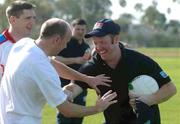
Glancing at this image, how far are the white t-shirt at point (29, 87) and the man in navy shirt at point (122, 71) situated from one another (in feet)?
3.38

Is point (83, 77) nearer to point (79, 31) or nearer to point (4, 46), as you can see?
point (4, 46)

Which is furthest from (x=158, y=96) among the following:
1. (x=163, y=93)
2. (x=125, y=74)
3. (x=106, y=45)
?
(x=106, y=45)

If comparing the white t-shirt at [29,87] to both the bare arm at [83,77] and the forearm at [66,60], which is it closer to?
the bare arm at [83,77]

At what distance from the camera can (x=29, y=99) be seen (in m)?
5.86

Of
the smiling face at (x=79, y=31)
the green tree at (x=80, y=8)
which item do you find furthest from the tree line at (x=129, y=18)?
the smiling face at (x=79, y=31)

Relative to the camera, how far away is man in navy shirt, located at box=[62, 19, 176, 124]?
6723 mm

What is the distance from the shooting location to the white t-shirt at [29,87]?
5.75 metres

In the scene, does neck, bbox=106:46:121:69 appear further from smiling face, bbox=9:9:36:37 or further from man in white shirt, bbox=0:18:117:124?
smiling face, bbox=9:9:36:37

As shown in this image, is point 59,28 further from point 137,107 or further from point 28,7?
point 28,7

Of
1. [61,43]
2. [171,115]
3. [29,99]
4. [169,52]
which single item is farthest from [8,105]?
[169,52]

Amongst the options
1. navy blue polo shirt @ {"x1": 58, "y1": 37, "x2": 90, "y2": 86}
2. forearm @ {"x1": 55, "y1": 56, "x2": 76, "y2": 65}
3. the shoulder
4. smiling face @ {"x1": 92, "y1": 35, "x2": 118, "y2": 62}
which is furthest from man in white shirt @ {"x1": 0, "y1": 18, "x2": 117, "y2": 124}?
navy blue polo shirt @ {"x1": 58, "y1": 37, "x2": 90, "y2": 86}

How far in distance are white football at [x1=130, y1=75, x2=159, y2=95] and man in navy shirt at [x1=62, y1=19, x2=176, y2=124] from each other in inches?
2.0

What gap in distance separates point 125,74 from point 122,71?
0.05m

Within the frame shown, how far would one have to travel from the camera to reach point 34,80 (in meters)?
5.77
